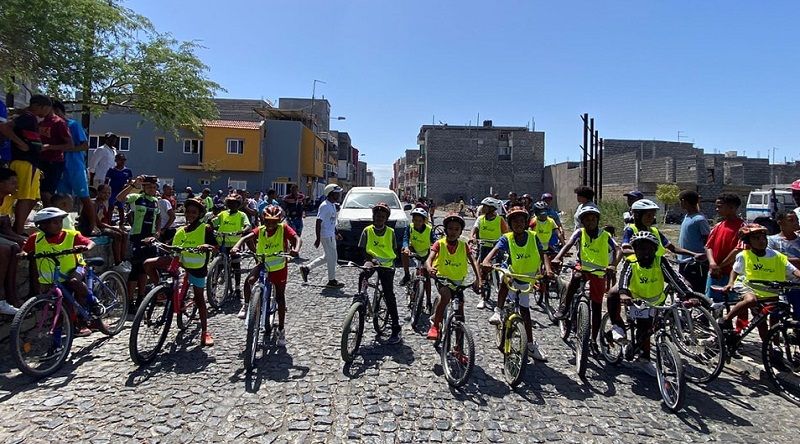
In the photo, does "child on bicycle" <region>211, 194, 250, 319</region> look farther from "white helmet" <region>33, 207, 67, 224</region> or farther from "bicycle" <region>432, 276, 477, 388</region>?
"bicycle" <region>432, 276, 477, 388</region>

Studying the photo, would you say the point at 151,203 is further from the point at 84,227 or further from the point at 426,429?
the point at 426,429

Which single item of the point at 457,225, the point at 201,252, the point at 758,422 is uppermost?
the point at 457,225

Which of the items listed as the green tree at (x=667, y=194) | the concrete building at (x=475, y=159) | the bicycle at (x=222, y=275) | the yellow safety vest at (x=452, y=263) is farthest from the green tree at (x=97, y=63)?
the concrete building at (x=475, y=159)

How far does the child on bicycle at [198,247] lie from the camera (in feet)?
18.9

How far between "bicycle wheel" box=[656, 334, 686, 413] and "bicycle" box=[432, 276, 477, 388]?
5.85 feet

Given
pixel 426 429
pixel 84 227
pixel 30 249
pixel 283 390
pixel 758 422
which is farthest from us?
pixel 84 227

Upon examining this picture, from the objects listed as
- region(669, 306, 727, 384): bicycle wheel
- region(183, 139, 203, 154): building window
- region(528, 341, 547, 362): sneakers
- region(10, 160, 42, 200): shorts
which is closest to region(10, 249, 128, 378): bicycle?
region(10, 160, 42, 200): shorts

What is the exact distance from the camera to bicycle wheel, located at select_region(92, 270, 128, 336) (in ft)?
19.8

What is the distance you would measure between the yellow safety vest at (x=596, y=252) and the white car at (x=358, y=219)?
5.04 metres

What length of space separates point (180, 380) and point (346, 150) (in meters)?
82.3

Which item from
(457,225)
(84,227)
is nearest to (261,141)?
(84,227)

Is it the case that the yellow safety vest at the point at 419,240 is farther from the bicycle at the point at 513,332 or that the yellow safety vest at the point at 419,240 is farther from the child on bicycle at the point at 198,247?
the child on bicycle at the point at 198,247

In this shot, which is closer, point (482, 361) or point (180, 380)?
point (180, 380)

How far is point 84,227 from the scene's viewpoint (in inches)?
292
